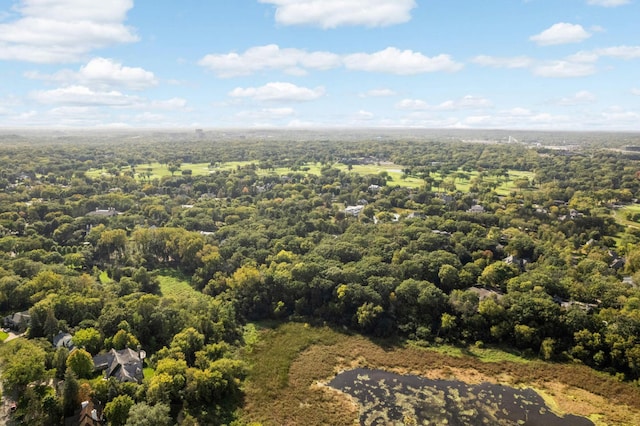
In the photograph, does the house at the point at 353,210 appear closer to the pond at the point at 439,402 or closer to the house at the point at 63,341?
the pond at the point at 439,402

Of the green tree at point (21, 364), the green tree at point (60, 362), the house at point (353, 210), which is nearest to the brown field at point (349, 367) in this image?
the green tree at point (60, 362)

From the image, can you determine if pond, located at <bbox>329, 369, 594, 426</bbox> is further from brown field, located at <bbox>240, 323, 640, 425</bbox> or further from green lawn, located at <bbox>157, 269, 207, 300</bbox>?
green lawn, located at <bbox>157, 269, 207, 300</bbox>

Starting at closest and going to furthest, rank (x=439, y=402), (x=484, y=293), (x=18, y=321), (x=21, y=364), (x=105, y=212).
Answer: (x=21, y=364), (x=439, y=402), (x=18, y=321), (x=484, y=293), (x=105, y=212)

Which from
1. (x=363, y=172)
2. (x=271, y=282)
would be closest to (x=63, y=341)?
(x=271, y=282)

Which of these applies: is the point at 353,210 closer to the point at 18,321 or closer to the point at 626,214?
the point at 626,214

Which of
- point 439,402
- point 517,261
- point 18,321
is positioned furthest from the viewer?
point 517,261

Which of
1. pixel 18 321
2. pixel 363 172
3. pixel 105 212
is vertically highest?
pixel 363 172

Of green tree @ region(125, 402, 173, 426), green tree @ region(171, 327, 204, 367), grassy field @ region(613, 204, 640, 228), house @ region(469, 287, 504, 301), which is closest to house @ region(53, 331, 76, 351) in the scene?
green tree @ region(171, 327, 204, 367)
